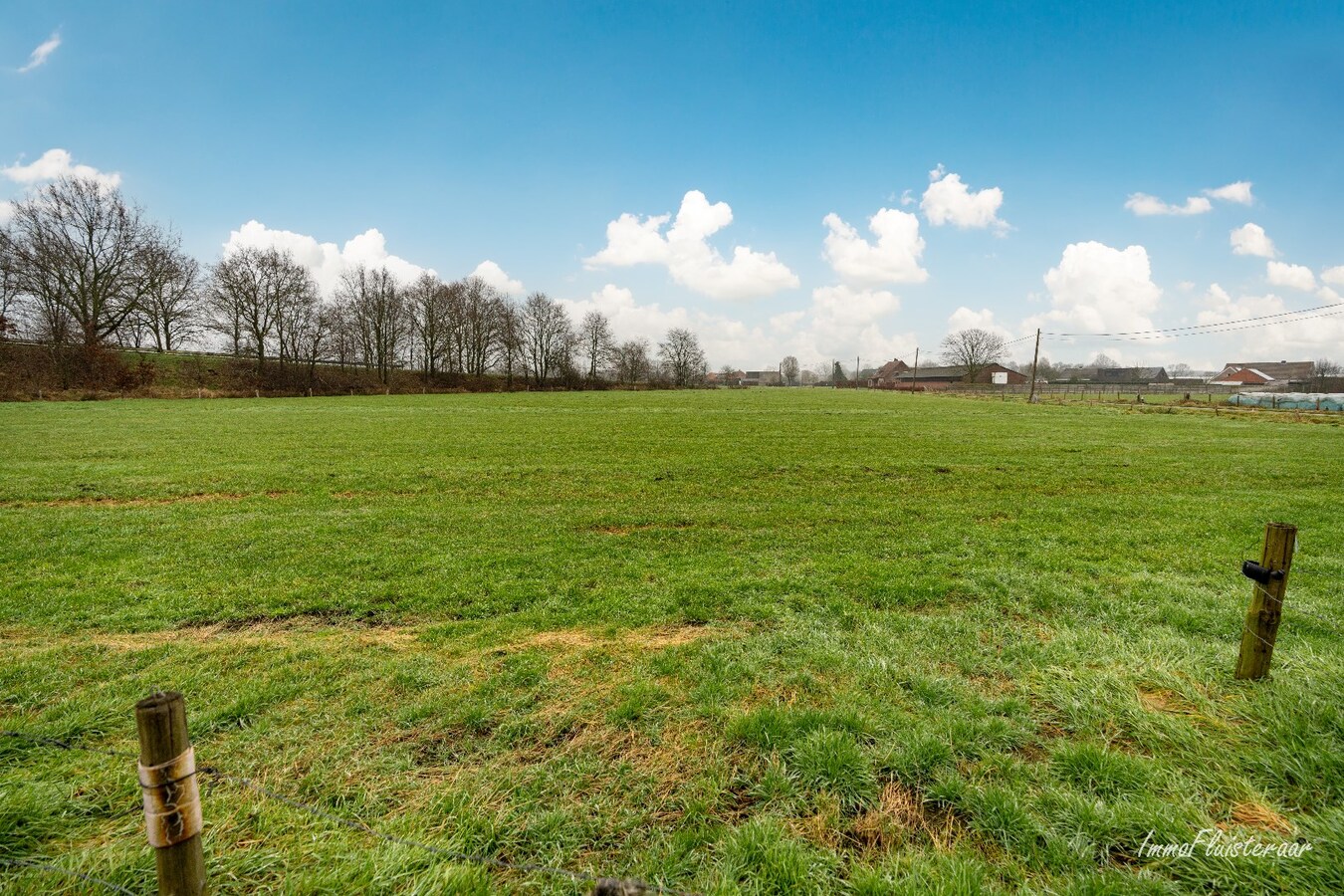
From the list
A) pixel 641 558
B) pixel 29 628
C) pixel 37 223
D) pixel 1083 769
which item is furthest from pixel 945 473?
pixel 37 223

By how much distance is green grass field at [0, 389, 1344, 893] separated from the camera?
275cm

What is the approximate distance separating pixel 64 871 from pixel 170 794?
128 centimetres

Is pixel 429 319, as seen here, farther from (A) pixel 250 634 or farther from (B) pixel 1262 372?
(B) pixel 1262 372

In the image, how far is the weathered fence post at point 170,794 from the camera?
186 cm

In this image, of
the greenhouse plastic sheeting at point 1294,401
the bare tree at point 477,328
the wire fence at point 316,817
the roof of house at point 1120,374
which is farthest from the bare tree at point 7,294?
the roof of house at point 1120,374

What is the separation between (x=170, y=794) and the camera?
196 cm

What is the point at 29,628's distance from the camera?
5363mm

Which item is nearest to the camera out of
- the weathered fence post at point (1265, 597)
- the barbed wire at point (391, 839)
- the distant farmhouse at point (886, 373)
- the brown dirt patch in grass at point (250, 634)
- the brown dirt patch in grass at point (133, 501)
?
the barbed wire at point (391, 839)

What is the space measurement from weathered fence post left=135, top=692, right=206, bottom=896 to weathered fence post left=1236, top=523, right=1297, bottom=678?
610cm

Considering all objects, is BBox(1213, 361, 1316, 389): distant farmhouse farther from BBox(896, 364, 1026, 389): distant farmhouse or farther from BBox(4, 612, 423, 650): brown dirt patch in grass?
BBox(4, 612, 423, 650): brown dirt patch in grass

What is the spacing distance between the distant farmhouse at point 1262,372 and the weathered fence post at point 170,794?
5535 inches

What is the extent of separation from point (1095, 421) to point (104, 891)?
3967 cm

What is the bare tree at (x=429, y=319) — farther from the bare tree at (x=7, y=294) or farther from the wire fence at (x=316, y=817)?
the wire fence at (x=316, y=817)

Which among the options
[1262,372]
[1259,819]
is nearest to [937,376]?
[1262,372]
